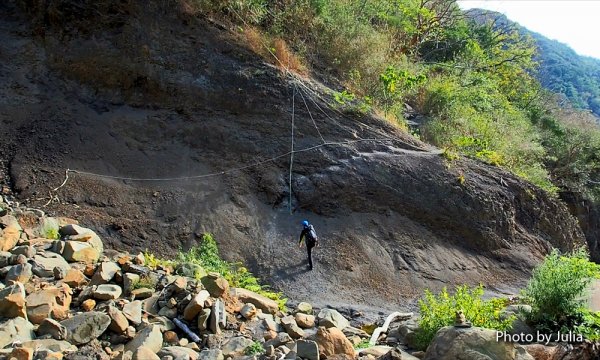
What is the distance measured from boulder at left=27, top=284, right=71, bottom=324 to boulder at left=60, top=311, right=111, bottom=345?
238 millimetres

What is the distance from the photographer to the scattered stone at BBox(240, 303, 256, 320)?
21.1 feet

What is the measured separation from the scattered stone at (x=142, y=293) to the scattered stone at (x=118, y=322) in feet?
2.60

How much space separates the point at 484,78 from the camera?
699 inches

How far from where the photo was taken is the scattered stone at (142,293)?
6309 mm

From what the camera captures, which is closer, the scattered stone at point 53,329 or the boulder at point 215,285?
the scattered stone at point 53,329

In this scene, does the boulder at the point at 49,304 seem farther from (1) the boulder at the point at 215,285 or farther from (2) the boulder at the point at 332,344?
(2) the boulder at the point at 332,344

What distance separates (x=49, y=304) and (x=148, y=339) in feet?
4.06

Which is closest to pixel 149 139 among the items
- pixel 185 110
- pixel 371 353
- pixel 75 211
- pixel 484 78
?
pixel 185 110

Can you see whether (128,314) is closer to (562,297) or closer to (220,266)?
(220,266)

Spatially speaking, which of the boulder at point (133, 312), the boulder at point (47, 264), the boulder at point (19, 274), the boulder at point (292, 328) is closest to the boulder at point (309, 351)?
the boulder at point (292, 328)

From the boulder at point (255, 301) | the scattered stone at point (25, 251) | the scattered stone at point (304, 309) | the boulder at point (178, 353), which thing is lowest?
the scattered stone at point (25, 251)

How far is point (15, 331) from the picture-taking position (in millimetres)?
5219

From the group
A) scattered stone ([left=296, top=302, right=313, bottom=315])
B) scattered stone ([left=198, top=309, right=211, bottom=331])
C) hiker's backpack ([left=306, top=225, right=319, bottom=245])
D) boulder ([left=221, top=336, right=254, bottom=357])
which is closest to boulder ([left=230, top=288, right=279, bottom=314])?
scattered stone ([left=296, top=302, right=313, bottom=315])

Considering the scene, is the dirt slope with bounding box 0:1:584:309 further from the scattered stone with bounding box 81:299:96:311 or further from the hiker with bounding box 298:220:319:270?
the scattered stone with bounding box 81:299:96:311
